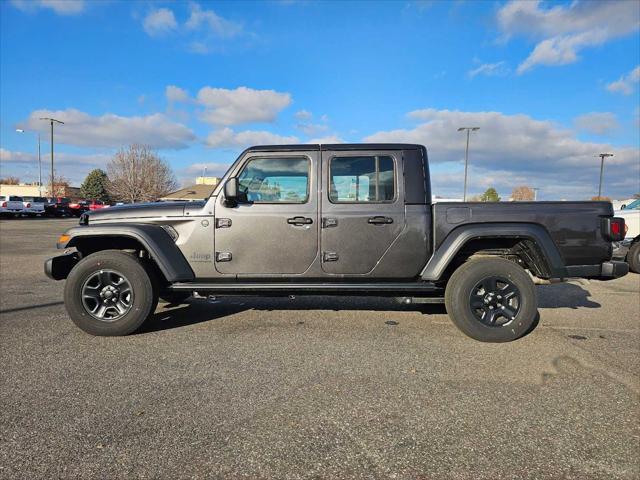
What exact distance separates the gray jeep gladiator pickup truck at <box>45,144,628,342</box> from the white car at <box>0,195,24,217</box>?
34964mm

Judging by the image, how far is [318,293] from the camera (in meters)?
4.39

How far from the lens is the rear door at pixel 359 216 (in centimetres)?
431

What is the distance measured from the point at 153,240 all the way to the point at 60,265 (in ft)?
3.83

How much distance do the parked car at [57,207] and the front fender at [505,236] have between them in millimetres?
40153

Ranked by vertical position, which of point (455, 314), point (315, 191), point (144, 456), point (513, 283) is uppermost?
point (315, 191)

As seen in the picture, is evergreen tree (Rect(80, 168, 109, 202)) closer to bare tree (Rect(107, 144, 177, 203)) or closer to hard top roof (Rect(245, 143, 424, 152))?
bare tree (Rect(107, 144, 177, 203))

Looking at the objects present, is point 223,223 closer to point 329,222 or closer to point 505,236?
point 329,222

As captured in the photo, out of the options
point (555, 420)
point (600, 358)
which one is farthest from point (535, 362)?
point (555, 420)

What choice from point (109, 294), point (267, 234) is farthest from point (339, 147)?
point (109, 294)

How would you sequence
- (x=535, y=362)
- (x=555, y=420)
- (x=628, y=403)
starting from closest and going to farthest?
(x=555, y=420) < (x=628, y=403) < (x=535, y=362)

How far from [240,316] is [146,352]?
142 cm

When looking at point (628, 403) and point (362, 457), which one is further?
point (628, 403)

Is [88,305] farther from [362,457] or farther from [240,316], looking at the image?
[362,457]

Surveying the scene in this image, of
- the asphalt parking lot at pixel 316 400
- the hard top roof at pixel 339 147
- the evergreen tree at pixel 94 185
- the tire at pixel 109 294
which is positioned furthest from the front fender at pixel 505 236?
the evergreen tree at pixel 94 185
